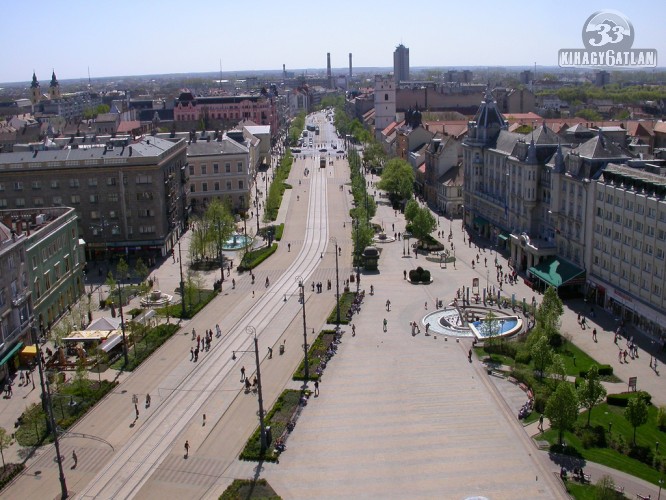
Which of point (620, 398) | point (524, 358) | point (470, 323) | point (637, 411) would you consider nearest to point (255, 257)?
point (470, 323)

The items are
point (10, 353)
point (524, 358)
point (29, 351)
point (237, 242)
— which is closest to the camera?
point (10, 353)

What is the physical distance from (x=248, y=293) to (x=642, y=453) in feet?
140

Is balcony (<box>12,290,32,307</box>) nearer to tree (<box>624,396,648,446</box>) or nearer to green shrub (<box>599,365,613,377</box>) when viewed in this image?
green shrub (<box>599,365,613,377</box>)

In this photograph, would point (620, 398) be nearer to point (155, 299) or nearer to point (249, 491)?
point (249, 491)

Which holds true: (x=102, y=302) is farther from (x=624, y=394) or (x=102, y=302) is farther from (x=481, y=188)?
(x=481, y=188)

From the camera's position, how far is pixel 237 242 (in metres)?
96.2

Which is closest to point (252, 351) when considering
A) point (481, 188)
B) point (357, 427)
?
point (357, 427)

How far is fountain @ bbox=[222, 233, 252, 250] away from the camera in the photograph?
92.9m

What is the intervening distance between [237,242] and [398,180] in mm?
35971

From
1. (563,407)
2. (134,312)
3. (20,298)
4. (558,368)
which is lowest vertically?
(134,312)

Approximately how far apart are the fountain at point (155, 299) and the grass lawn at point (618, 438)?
3994 centimetres

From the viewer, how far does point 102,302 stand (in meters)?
69.6

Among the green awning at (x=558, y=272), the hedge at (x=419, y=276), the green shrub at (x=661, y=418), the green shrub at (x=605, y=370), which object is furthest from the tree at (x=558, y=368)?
the hedge at (x=419, y=276)

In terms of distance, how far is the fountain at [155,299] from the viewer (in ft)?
228
